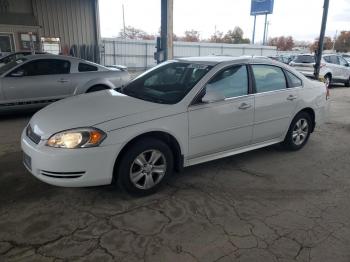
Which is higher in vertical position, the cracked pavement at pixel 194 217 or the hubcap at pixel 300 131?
the hubcap at pixel 300 131

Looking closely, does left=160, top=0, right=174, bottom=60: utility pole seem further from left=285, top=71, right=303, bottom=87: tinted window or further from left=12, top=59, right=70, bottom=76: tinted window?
left=285, top=71, right=303, bottom=87: tinted window

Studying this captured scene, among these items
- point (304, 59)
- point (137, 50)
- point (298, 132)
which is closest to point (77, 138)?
point (298, 132)

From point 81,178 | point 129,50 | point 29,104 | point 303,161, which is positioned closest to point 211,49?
point 129,50

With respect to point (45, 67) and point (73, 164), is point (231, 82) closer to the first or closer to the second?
point (73, 164)

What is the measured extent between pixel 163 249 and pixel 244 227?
0.85 metres

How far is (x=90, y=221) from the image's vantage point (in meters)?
3.22

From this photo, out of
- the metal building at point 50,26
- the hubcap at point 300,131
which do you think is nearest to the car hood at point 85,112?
the hubcap at point 300,131

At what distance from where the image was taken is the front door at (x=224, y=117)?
3.95 metres

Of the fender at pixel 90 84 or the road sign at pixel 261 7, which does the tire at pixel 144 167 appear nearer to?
the fender at pixel 90 84

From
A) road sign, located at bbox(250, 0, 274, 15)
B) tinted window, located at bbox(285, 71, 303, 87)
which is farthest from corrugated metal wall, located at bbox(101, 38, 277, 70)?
tinted window, located at bbox(285, 71, 303, 87)

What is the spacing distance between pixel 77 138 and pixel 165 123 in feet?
3.17

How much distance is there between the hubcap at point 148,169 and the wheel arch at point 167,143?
6.6 inches

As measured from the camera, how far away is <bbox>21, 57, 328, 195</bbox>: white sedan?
3.29 meters

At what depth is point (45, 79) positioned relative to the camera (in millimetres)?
7629
